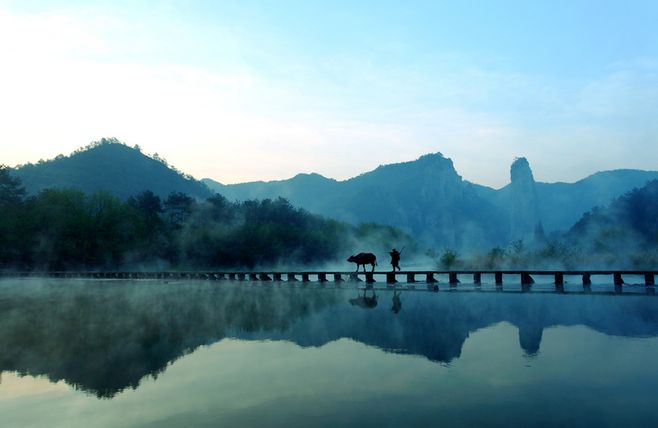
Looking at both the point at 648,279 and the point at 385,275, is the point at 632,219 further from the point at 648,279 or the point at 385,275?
the point at 648,279

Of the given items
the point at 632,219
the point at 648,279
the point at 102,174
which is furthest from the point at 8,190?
the point at 632,219

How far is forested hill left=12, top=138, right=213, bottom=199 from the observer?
168 metres

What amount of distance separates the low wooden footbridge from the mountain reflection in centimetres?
772

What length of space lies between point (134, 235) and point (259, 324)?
78.9 m

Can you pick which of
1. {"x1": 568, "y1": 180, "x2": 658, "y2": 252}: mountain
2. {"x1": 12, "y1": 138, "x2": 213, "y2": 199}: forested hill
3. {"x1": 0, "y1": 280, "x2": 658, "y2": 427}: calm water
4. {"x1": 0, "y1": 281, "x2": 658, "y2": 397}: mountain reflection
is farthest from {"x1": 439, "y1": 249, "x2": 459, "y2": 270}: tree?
{"x1": 12, "y1": 138, "x2": 213, "y2": 199}: forested hill

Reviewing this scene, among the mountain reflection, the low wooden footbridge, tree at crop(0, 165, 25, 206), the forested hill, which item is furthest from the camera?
the forested hill

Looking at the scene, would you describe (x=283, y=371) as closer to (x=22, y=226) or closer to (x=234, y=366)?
(x=234, y=366)

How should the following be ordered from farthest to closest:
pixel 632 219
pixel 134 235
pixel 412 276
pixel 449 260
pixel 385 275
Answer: pixel 632 219, pixel 134 235, pixel 385 275, pixel 449 260, pixel 412 276

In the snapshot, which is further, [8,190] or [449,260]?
[8,190]

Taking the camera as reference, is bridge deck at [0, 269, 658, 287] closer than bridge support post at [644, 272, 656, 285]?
No

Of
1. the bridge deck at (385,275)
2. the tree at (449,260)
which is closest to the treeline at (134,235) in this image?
the bridge deck at (385,275)

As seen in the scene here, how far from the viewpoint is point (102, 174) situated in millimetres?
179625

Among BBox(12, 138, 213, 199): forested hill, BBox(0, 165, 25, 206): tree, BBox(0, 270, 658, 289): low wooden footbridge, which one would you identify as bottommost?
BBox(0, 270, 658, 289): low wooden footbridge

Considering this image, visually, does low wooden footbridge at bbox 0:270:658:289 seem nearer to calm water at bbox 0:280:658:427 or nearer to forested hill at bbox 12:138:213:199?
calm water at bbox 0:280:658:427
